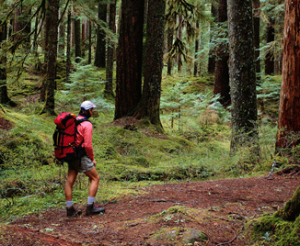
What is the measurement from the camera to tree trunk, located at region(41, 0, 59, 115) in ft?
33.2

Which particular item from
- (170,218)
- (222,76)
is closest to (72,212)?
(170,218)

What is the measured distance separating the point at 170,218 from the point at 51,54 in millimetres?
9042

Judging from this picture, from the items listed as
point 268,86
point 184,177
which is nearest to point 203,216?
point 184,177

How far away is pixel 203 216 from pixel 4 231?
2298 millimetres

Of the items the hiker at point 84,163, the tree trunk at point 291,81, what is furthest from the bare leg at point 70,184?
the tree trunk at point 291,81

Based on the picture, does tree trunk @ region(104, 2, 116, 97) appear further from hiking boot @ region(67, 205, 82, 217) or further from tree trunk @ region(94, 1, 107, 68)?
hiking boot @ region(67, 205, 82, 217)

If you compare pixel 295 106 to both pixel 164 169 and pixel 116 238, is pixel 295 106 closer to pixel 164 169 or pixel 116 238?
pixel 164 169

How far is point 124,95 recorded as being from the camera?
431 inches

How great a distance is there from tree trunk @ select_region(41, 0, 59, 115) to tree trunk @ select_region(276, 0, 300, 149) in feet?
26.6

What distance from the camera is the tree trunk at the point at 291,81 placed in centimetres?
597

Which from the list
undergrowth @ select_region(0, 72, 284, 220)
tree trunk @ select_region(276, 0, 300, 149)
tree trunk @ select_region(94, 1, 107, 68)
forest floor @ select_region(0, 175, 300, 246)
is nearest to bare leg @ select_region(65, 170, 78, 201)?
forest floor @ select_region(0, 175, 300, 246)

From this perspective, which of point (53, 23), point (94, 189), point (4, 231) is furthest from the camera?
point (53, 23)

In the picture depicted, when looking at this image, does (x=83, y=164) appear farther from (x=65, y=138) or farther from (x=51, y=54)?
(x=51, y=54)

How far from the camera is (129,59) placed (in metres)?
11.0
